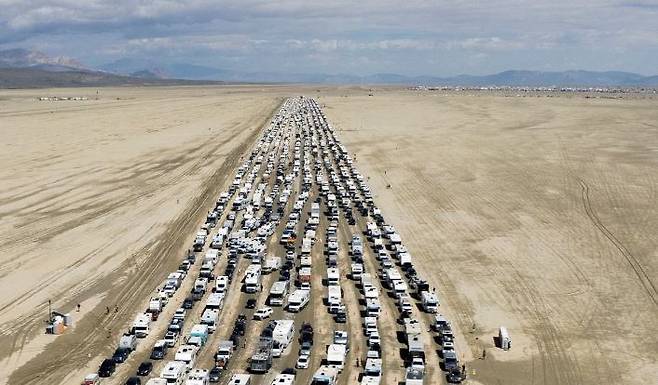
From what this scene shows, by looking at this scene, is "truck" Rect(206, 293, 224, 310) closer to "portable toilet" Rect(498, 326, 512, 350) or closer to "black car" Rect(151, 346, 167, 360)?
"black car" Rect(151, 346, 167, 360)

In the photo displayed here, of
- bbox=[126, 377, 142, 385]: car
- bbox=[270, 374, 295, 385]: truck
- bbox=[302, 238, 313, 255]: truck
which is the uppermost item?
bbox=[302, 238, 313, 255]: truck

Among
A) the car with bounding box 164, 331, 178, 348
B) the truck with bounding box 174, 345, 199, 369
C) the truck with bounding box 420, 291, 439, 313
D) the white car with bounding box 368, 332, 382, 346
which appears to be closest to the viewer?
the truck with bounding box 174, 345, 199, 369

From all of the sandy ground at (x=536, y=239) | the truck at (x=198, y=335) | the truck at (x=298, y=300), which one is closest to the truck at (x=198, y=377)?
the truck at (x=198, y=335)

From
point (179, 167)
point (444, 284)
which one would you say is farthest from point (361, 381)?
point (179, 167)

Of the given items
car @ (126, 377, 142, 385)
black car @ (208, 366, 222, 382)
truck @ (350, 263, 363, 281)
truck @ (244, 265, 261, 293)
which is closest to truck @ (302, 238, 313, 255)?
truck @ (350, 263, 363, 281)

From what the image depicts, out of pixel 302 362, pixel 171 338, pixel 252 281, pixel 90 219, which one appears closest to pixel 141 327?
pixel 171 338

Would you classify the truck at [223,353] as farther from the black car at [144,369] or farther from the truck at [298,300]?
the truck at [298,300]

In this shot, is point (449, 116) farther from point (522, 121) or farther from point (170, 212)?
point (170, 212)
